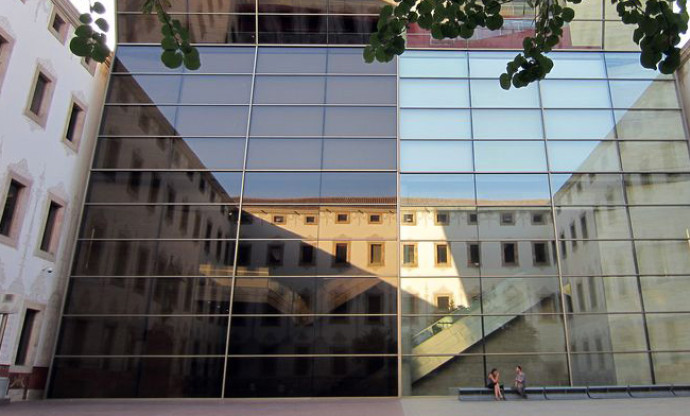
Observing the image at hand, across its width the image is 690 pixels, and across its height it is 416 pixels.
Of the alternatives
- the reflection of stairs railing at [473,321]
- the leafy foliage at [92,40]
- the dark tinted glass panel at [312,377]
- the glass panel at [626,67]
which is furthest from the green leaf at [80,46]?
the glass panel at [626,67]

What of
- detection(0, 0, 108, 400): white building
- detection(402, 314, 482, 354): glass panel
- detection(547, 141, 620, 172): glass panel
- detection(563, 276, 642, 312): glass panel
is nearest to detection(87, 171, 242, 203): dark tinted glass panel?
detection(0, 0, 108, 400): white building

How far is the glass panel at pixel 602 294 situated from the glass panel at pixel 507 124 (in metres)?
6.41

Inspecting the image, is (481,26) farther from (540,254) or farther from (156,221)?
(156,221)

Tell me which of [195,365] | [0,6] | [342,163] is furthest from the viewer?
[342,163]

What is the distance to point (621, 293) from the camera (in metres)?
19.7

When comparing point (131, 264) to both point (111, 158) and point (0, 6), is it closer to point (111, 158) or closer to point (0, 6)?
point (111, 158)

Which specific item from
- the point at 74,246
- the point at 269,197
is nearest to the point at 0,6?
the point at 74,246

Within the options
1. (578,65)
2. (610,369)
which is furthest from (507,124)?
(610,369)

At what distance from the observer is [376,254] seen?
2033 centimetres

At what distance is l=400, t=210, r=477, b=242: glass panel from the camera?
20.6 meters

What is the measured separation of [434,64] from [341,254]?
1004 centimetres

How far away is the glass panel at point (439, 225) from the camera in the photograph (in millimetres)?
20641

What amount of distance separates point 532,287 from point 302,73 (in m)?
13.4

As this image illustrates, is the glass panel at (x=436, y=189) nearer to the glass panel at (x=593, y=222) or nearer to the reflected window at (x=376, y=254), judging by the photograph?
the reflected window at (x=376, y=254)
